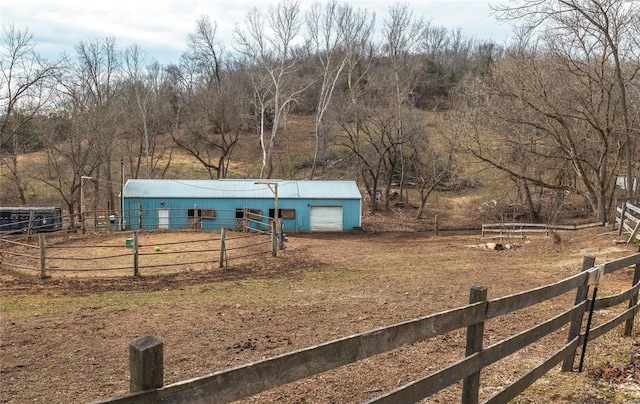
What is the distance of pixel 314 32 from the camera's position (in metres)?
41.3

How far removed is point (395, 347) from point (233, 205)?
87.2 ft

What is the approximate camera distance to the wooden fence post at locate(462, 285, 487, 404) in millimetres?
3240

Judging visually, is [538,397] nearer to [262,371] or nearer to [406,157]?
[262,371]

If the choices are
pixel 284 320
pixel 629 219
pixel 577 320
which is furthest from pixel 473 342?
pixel 629 219

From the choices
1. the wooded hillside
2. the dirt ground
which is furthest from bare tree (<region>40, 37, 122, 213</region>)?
the dirt ground

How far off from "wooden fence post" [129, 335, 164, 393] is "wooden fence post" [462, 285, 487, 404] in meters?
2.16

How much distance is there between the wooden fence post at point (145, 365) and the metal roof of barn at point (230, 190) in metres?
26.3

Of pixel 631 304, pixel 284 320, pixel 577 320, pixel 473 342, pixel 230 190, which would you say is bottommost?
pixel 284 320

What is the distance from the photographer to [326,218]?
2934cm

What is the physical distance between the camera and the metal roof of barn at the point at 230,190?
28.6 meters

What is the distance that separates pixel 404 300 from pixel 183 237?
1586 centimetres

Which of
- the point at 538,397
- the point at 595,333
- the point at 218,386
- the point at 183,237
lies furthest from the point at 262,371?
the point at 183,237

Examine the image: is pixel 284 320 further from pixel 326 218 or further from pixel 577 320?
pixel 326 218

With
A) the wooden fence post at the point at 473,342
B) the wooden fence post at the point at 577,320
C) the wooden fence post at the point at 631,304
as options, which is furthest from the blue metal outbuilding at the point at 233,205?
the wooden fence post at the point at 473,342
